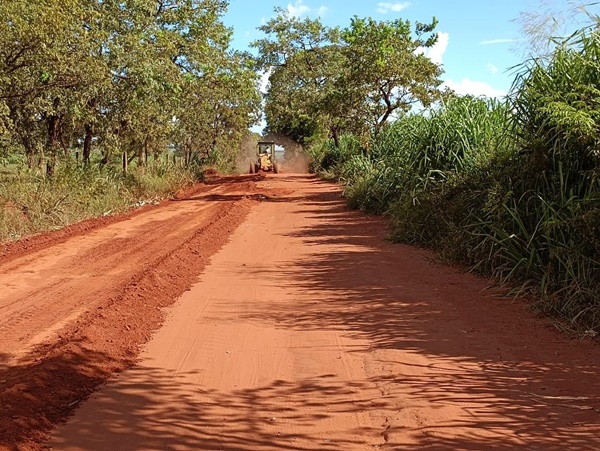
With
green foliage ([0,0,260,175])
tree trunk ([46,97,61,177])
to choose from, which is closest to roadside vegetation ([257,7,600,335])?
green foliage ([0,0,260,175])

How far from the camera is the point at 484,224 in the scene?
8555mm

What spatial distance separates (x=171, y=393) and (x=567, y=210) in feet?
16.9

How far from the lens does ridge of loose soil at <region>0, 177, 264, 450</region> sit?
3.93m

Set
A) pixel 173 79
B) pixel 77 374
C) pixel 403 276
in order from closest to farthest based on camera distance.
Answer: pixel 77 374
pixel 403 276
pixel 173 79

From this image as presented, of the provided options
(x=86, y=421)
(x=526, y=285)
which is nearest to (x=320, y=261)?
(x=526, y=285)

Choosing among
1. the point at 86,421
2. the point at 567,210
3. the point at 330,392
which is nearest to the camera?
the point at 86,421

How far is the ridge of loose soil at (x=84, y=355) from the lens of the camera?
155 inches

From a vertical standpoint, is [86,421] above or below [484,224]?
below

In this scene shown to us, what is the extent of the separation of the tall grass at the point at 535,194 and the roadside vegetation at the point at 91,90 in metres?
8.81

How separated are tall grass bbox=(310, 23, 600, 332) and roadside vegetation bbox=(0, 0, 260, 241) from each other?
347 inches

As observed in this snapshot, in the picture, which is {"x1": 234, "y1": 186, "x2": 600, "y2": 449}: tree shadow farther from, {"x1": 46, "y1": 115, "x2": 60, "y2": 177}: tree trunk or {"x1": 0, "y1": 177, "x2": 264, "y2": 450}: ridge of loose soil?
{"x1": 46, "y1": 115, "x2": 60, "y2": 177}: tree trunk

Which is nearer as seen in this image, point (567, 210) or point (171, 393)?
point (171, 393)

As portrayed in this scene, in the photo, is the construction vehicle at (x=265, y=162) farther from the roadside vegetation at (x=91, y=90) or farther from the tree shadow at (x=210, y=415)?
the tree shadow at (x=210, y=415)

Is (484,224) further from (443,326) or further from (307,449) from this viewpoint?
(307,449)
